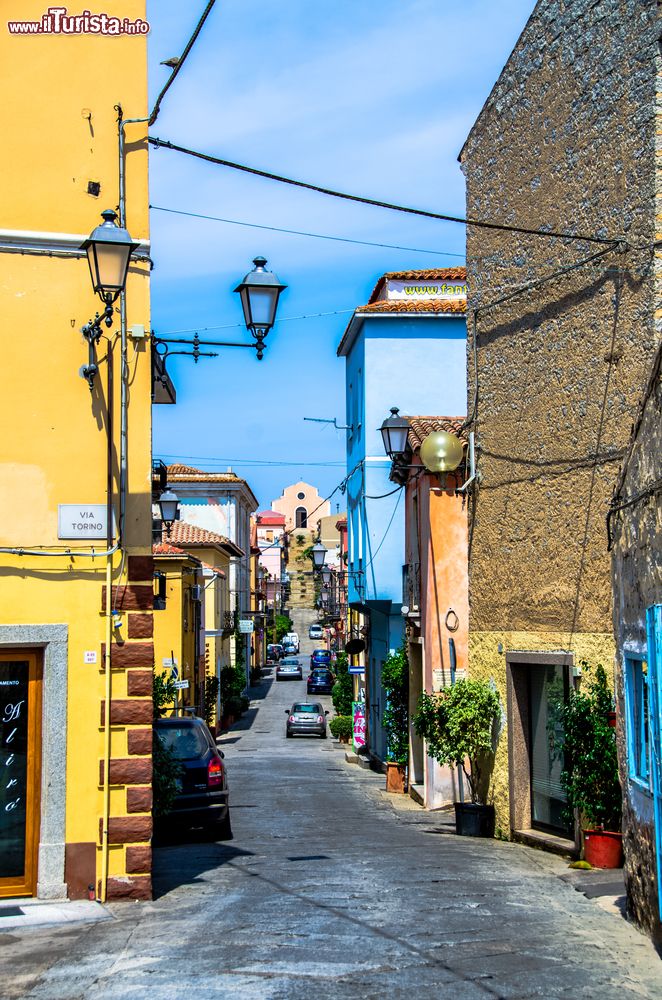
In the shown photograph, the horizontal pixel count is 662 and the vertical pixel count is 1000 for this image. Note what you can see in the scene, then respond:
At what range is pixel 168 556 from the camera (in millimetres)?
35125

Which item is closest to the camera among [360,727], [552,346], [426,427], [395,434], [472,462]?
[552,346]

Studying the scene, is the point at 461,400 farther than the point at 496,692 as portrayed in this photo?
Yes

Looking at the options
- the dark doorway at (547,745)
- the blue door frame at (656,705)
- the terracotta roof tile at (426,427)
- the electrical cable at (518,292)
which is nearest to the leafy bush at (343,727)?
the terracotta roof tile at (426,427)

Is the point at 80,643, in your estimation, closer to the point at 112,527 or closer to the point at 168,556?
the point at 112,527

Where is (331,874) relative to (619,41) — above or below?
below

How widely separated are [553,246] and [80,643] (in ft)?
24.8

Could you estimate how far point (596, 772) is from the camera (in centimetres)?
1192

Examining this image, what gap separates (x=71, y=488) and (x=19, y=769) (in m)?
2.35

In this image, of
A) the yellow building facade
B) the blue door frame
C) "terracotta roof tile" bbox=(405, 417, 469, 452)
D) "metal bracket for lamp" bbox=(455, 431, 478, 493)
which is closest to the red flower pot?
the blue door frame

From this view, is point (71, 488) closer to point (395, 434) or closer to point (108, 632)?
point (108, 632)

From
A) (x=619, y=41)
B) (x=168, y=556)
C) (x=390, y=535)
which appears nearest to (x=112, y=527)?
(x=619, y=41)

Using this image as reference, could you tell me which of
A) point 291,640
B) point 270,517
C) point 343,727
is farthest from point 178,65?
point 270,517

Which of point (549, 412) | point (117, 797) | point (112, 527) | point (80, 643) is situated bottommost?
point (117, 797)

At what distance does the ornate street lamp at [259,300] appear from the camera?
10453 millimetres
